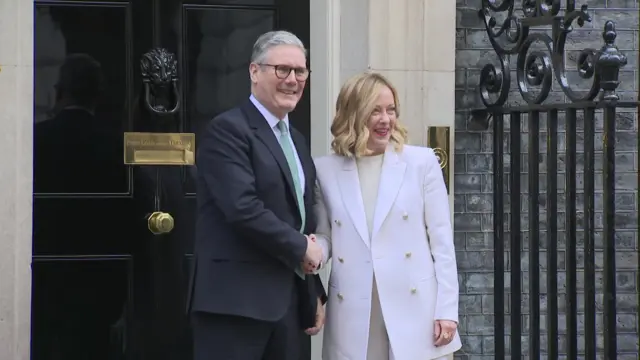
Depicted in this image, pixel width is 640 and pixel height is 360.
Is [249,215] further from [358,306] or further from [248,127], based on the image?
[358,306]

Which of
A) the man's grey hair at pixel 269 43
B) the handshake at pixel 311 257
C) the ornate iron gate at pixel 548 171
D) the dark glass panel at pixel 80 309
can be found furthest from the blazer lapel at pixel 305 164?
the dark glass panel at pixel 80 309

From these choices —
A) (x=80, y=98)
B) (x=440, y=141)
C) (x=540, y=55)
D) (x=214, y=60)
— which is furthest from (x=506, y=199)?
(x=80, y=98)

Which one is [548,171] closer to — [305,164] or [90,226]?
[305,164]

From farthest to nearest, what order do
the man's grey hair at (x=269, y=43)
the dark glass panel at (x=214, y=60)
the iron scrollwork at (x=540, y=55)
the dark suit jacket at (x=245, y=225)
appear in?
the dark glass panel at (x=214, y=60) < the iron scrollwork at (x=540, y=55) < the man's grey hair at (x=269, y=43) < the dark suit jacket at (x=245, y=225)

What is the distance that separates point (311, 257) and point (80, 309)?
6.17 ft

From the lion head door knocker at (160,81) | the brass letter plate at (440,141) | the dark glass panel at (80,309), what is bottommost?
the dark glass panel at (80,309)

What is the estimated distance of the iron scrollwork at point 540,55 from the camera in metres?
4.43

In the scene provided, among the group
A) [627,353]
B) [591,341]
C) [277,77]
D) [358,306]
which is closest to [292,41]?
[277,77]

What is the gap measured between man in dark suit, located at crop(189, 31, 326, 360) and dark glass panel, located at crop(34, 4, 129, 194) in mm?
1497

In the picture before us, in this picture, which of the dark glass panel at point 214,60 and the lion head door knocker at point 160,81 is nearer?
the lion head door knocker at point 160,81

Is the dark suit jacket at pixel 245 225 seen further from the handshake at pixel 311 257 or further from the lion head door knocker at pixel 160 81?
the lion head door knocker at pixel 160 81

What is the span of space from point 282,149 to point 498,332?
1953 mm

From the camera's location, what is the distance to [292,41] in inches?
151

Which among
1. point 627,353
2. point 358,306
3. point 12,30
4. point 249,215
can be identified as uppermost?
point 12,30
